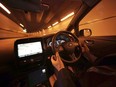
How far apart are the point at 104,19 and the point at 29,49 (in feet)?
7.23

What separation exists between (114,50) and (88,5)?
905 mm

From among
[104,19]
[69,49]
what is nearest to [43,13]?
[104,19]

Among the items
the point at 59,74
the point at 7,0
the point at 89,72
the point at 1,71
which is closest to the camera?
A: the point at 89,72

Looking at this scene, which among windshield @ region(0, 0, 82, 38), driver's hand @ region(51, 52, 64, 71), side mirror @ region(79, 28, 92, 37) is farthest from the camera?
windshield @ region(0, 0, 82, 38)

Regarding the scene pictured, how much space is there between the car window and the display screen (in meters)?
1.74

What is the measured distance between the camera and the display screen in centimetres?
178

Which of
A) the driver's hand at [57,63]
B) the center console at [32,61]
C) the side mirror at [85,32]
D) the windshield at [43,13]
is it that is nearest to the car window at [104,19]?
the side mirror at [85,32]

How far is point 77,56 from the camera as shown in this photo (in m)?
1.87

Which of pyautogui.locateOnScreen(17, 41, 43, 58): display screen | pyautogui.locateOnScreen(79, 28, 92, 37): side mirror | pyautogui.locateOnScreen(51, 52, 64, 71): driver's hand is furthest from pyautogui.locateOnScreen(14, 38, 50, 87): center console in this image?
pyautogui.locateOnScreen(79, 28, 92, 37): side mirror

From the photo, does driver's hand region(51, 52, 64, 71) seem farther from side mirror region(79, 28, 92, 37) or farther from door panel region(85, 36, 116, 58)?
side mirror region(79, 28, 92, 37)

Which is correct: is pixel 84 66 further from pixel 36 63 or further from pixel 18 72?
pixel 18 72

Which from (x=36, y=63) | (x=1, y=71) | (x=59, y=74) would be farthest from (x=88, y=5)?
(x=1, y=71)

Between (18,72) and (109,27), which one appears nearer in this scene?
(18,72)

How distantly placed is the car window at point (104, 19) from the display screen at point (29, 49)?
174cm
